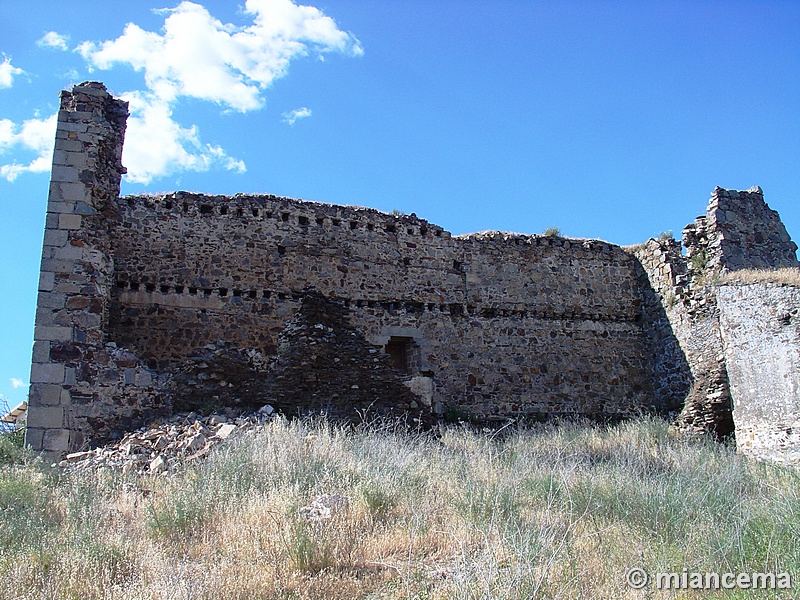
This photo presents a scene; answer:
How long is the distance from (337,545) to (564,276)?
445 inches

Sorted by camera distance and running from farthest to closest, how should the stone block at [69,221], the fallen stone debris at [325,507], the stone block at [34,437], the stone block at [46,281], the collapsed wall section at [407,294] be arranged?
1. the collapsed wall section at [407,294]
2. the stone block at [69,221]
3. the stone block at [46,281]
4. the stone block at [34,437]
5. the fallen stone debris at [325,507]

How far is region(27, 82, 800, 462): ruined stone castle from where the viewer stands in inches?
384

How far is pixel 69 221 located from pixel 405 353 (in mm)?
6798

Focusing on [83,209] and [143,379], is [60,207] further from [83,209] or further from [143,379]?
[143,379]

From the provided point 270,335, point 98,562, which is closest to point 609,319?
point 270,335

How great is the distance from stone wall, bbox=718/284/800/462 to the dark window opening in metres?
5.69

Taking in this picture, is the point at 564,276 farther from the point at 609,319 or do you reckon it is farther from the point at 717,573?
the point at 717,573

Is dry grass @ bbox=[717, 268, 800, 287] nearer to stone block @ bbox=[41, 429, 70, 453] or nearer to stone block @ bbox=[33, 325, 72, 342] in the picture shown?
stone block @ bbox=[33, 325, 72, 342]

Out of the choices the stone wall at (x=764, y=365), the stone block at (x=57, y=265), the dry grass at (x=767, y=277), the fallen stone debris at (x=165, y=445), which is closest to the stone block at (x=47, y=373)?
the fallen stone debris at (x=165, y=445)

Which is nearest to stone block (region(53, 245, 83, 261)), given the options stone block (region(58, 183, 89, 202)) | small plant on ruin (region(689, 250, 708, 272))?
stone block (region(58, 183, 89, 202))

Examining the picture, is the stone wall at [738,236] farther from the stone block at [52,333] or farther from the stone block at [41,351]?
the stone block at [41,351]

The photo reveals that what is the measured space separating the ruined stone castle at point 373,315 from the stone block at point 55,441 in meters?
0.03

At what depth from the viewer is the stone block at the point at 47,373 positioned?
917cm

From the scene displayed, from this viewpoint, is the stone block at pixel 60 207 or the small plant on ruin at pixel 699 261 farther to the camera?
the small plant on ruin at pixel 699 261
